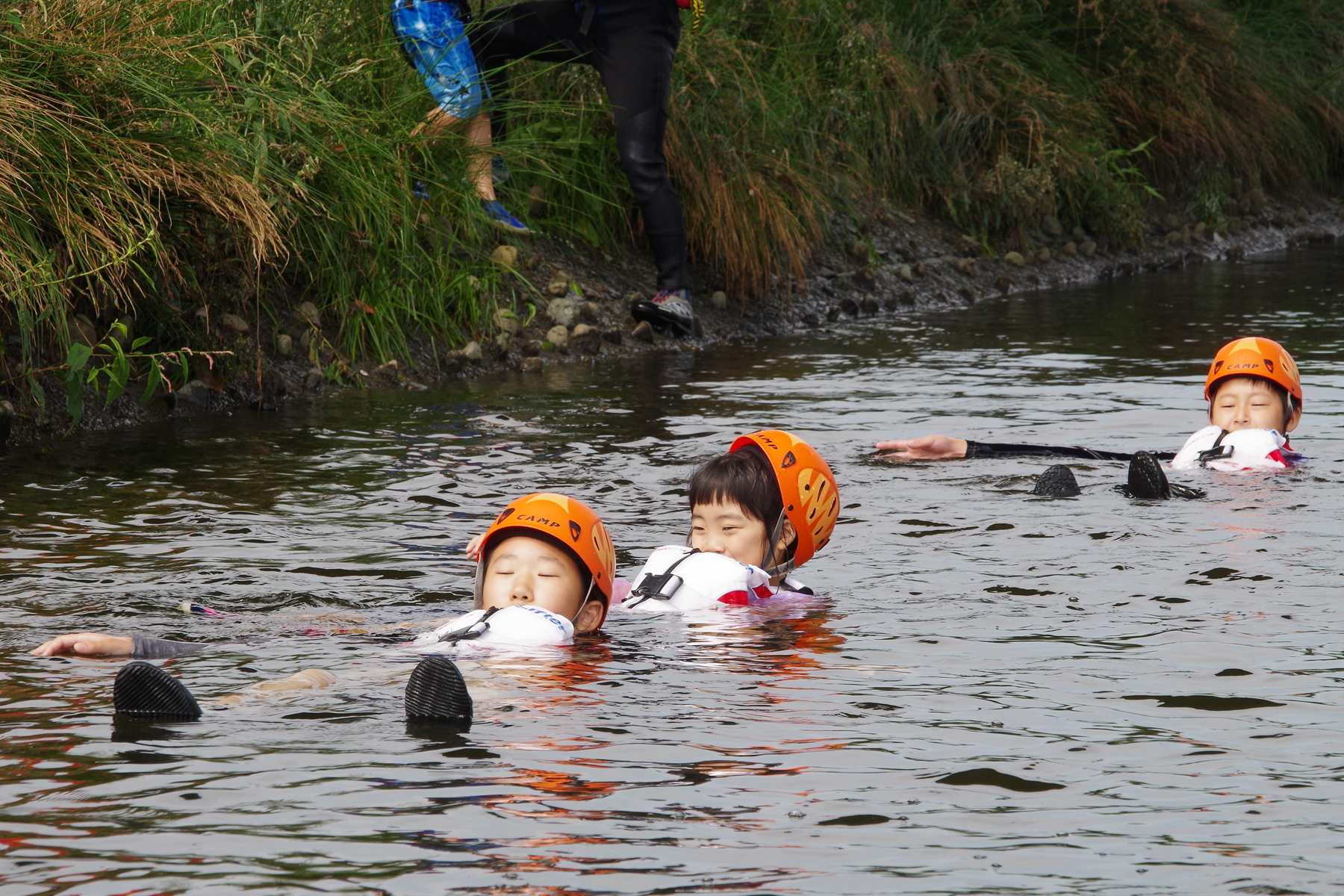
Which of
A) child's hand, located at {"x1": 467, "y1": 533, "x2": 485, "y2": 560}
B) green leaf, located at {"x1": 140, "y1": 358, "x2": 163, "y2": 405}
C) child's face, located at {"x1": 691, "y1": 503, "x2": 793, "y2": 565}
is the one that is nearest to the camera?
child's hand, located at {"x1": 467, "y1": 533, "x2": 485, "y2": 560}

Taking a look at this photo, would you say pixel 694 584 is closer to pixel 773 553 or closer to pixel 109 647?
pixel 773 553

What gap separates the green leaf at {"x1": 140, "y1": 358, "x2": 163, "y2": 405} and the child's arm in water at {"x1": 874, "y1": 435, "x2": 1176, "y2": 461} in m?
3.58

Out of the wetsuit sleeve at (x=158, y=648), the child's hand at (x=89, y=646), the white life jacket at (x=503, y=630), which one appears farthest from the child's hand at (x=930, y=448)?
the child's hand at (x=89, y=646)

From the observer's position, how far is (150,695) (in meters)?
3.99

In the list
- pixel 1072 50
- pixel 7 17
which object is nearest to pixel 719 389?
pixel 7 17

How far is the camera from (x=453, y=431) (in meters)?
→ 8.52

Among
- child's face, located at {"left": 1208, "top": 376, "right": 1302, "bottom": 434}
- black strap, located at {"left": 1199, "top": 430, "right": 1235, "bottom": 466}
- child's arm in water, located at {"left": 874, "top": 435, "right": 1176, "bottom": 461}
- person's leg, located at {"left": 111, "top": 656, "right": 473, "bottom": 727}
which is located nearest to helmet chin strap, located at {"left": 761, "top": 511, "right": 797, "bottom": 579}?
child's arm in water, located at {"left": 874, "top": 435, "right": 1176, "bottom": 461}

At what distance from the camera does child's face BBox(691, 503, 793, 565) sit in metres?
6.04

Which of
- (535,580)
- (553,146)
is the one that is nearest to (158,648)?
(535,580)

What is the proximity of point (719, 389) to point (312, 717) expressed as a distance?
19.6 feet

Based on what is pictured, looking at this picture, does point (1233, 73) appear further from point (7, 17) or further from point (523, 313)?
point (7, 17)

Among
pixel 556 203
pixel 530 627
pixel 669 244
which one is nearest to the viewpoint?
pixel 530 627

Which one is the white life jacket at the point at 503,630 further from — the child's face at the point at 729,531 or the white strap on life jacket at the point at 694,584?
the child's face at the point at 729,531

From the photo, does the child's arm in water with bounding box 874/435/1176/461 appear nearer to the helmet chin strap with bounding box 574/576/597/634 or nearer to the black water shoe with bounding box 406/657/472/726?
the helmet chin strap with bounding box 574/576/597/634
